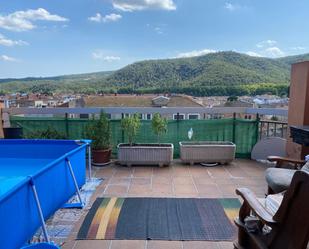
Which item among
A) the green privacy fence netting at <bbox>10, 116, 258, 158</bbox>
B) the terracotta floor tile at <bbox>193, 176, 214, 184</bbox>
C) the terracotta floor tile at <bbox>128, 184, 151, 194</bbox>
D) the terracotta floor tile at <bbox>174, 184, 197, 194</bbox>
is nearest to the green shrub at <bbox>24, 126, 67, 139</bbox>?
the green privacy fence netting at <bbox>10, 116, 258, 158</bbox>

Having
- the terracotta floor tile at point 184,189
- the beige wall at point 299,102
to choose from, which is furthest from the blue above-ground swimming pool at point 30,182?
the beige wall at point 299,102

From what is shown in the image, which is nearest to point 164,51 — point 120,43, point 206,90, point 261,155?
point 120,43

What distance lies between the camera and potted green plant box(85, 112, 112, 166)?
A: 500 centimetres

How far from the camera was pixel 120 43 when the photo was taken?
13.6 meters

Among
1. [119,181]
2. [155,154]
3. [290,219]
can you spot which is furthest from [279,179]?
[155,154]

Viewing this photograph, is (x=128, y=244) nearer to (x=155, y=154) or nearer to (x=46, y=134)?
(x=155, y=154)

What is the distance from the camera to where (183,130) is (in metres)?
5.55

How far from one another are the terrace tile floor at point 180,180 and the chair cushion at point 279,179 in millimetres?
825

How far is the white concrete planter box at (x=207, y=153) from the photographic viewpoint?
502 centimetres

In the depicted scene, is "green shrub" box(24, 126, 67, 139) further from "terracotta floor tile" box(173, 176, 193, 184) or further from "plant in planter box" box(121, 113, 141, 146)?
"terracotta floor tile" box(173, 176, 193, 184)

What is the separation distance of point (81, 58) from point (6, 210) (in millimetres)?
14311

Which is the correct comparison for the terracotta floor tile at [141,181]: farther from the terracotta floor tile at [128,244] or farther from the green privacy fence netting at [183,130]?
the terracotta floor tile at [128,244]

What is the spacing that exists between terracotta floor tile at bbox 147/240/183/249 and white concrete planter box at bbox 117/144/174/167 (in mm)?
2414

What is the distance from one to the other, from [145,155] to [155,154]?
189 millimetres
